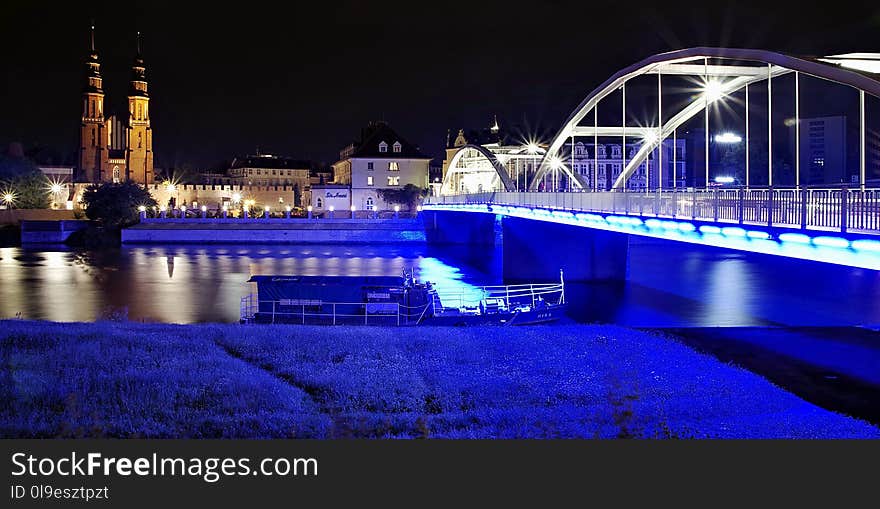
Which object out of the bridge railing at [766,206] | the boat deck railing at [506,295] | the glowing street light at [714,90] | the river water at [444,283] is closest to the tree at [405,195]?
the river water at [444,283]

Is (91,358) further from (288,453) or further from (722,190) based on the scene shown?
(722,190)

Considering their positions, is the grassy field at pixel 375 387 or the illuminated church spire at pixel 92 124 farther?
the illuminated church spire at pixel 92 124

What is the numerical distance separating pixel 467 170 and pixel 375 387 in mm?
70559

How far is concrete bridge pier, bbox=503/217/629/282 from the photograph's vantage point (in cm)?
4234

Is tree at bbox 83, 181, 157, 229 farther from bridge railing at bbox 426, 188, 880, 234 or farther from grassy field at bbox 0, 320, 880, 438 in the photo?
→ grassy field at bbox 0, 320, 880, 438

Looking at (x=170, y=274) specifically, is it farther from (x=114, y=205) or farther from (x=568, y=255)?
(x=114, y=205)

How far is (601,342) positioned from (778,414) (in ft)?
23.1

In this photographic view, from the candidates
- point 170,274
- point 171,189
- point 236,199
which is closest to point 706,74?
point 170,274

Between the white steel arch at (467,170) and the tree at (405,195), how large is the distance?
4906 mm

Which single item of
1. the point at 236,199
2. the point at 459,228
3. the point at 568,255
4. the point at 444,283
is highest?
the point at 236,199

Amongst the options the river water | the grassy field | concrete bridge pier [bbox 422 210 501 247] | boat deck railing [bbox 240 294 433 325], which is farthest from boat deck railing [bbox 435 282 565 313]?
concrete bridge pier [bbox 422 210 501 247]

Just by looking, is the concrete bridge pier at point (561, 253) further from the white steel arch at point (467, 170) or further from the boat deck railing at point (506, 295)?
the white steel arch at point (467, 170)

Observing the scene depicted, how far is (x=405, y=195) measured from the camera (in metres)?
94.4

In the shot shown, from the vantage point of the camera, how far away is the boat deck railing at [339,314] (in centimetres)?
2748
